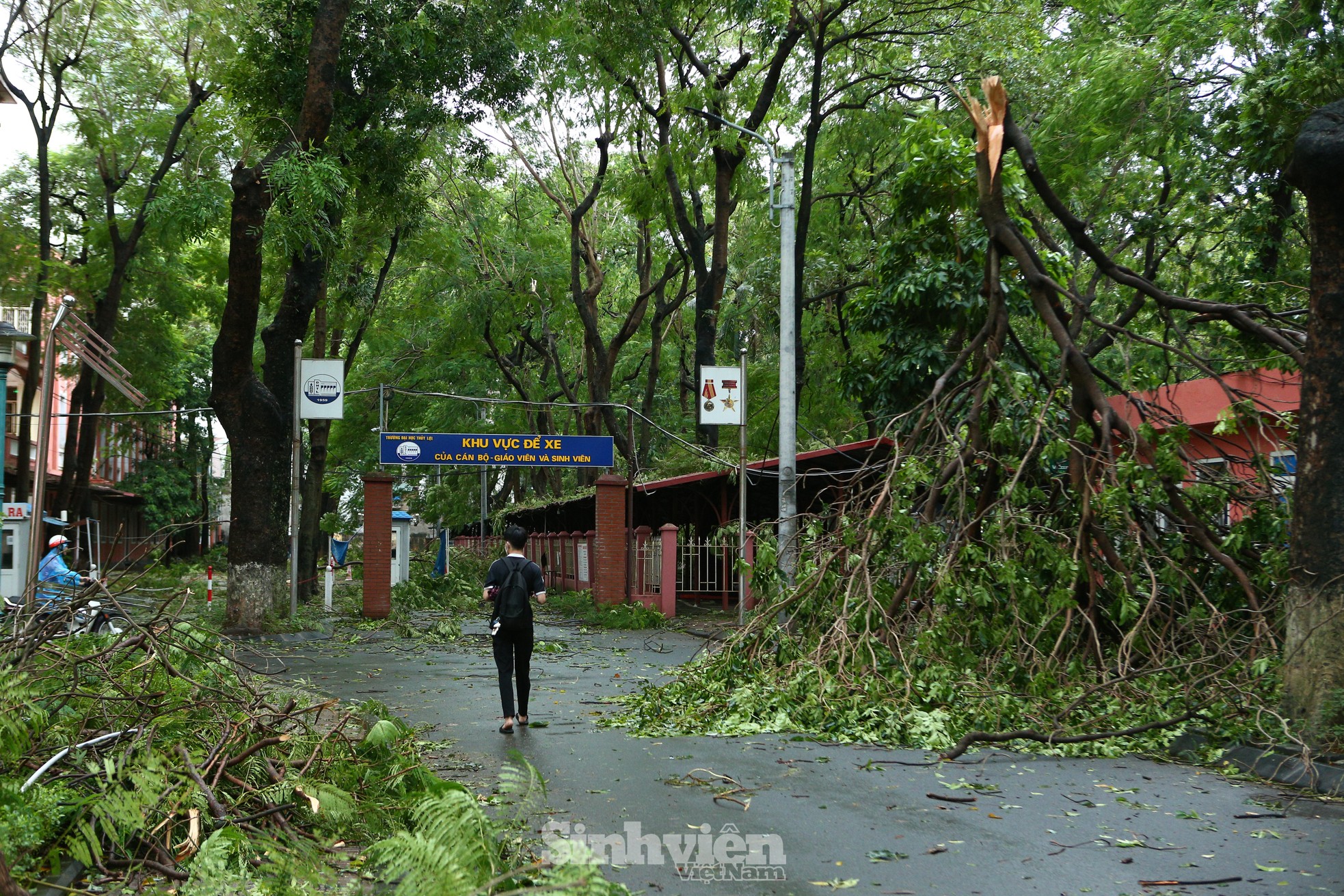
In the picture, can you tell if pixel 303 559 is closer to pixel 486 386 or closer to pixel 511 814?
pixel 486 386

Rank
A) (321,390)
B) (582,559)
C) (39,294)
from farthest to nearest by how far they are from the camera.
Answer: (582,559), (39,294), (321,390)

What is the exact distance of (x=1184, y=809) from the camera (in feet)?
22.9

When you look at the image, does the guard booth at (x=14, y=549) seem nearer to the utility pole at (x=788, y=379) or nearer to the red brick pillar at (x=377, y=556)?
the red brick pillar at (x=377, y=556)

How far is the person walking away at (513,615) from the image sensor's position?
9898 millimetres

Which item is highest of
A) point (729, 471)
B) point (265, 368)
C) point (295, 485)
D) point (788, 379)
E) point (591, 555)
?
point (265, 368)

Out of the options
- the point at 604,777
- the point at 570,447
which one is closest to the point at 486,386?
the point at 570,447

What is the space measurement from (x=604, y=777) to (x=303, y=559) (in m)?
22.7

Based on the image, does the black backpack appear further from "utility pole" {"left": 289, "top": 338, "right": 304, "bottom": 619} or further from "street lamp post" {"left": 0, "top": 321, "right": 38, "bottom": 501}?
"street lamp post" {"left": 0, "top": 321, "right": 38, "bottom": 501}

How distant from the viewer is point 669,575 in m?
24.8

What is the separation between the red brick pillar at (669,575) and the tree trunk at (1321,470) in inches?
664

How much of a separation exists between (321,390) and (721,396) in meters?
6.95

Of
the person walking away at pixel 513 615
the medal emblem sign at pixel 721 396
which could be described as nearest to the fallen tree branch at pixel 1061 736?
the person walking away at pixel 513 615

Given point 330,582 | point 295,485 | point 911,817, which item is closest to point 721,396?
point 295,485

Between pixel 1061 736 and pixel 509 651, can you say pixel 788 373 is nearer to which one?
pixel 509 651
